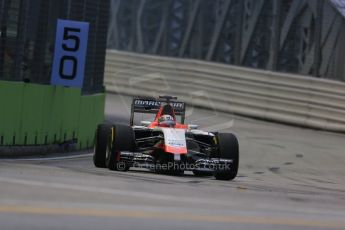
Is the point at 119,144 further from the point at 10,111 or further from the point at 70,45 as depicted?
the point at 70,45

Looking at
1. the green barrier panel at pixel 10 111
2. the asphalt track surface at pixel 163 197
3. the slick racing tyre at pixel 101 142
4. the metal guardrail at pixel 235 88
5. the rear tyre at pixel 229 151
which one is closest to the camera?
the asphalt track surface at pixel 163 197

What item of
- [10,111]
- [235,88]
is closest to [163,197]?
[10,111]

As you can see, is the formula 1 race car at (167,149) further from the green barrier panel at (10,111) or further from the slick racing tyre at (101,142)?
the green barrier panel at (10,111)

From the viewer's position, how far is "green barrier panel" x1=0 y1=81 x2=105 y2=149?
15.0m

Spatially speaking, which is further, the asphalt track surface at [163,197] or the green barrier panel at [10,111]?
the green barrier panel at [10,111]

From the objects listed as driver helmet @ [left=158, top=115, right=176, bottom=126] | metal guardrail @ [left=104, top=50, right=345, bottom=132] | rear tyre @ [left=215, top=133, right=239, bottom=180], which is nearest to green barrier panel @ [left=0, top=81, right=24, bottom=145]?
driver helmet @ [left=158, top=115, right=176, bottom=126]

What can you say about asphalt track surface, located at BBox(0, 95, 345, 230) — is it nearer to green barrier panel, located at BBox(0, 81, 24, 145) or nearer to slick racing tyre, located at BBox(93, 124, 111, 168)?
slick racing tyre, located at BBox(93, 124, 111, 168)

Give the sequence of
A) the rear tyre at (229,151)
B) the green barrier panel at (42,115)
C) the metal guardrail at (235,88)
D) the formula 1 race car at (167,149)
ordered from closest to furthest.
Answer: the formula 1 race car at (167,149), the rear tyre at (229,151), the green barrier panel at (42,115), the metal guardrail at (235,88)

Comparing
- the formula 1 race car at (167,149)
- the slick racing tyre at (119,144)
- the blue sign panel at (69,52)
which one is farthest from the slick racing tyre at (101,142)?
the blue sign panel at (69,52)

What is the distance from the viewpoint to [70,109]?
16.9 meters

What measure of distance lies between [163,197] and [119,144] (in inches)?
110

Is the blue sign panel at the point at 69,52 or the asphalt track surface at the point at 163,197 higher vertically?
the blue sign panel at the point at 69,52

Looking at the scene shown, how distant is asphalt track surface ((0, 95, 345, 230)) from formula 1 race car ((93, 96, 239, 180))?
0.60 ft

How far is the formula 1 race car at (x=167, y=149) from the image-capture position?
40.3 ft
